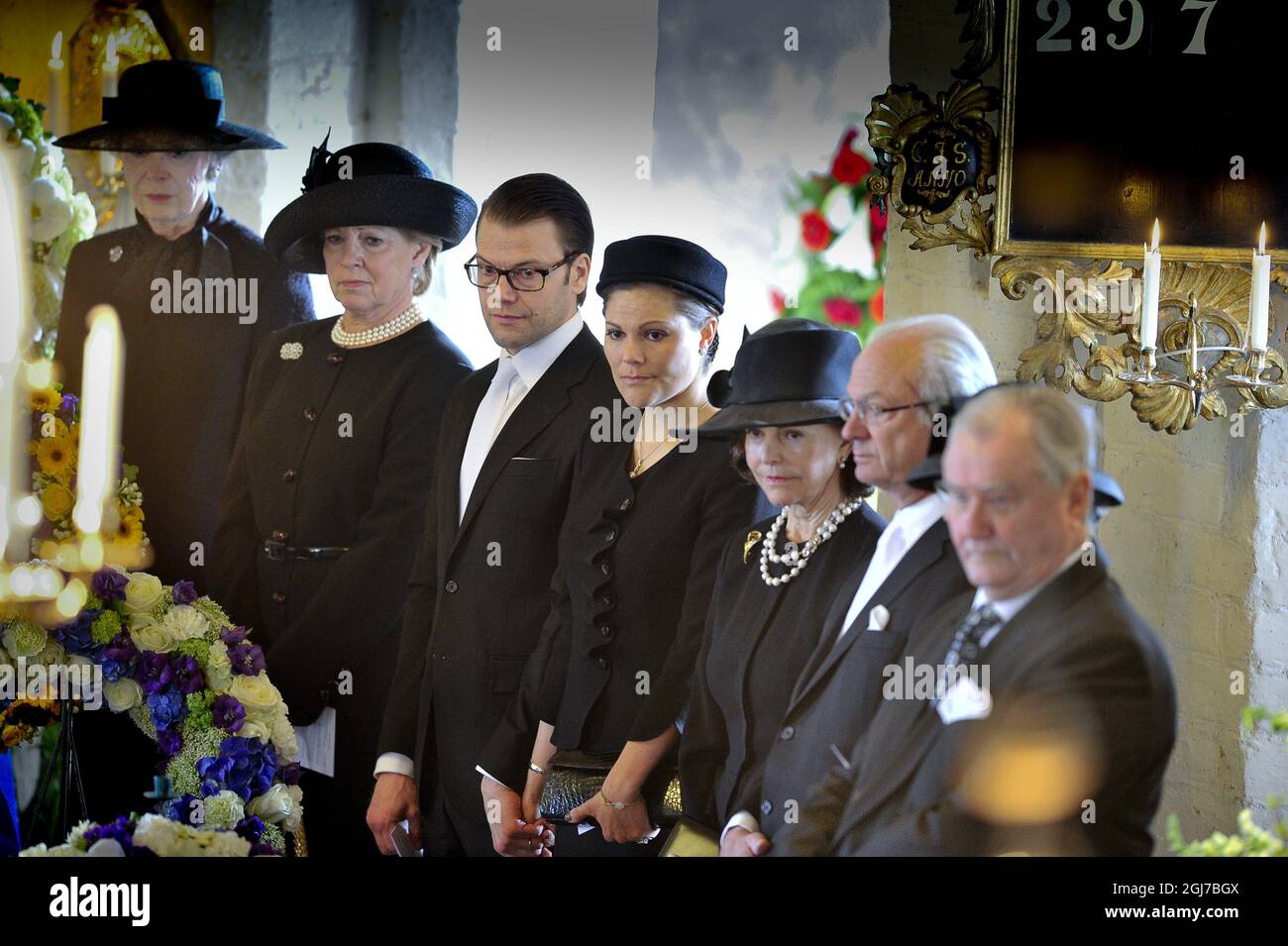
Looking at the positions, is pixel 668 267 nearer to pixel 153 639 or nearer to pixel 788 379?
pixel 788 379

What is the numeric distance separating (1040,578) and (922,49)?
1129mm

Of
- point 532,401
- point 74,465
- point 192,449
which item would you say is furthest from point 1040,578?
point 74,465

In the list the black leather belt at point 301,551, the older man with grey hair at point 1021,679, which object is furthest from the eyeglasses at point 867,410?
the black leather belt at point 301,551

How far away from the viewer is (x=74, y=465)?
10.3 feet

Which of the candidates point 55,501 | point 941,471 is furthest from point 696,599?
point 55,501

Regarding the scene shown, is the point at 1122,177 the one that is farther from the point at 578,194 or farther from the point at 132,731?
the point at 132,731

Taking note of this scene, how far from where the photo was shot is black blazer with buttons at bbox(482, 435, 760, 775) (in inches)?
113

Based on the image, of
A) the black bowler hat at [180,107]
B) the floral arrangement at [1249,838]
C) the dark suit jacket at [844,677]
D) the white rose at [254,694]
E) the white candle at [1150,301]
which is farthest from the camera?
the black bowler hat at [180,107]

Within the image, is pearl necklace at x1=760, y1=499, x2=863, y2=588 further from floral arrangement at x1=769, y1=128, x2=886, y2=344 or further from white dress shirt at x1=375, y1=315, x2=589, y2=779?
white dress shirt at x1=375, y1=315, x2=589, y2=779

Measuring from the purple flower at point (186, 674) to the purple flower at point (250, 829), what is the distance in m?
0.28

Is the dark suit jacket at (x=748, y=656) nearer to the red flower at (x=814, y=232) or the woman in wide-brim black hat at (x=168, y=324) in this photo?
the red flower at (x=814, y=232)

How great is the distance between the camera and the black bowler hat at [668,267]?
115 inches

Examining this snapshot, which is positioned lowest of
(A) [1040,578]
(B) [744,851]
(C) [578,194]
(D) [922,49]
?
(B) [744,851]

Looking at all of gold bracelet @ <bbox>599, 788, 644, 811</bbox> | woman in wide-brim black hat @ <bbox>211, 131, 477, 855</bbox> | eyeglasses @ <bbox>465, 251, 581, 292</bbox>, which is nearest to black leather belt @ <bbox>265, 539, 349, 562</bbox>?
woman in wide-brim black hat @ <bbox>211, 131, 477, 855</bbox>
